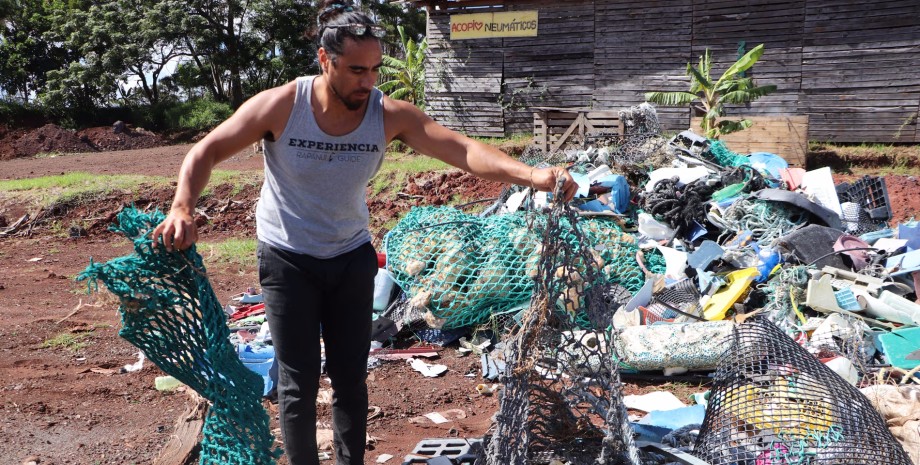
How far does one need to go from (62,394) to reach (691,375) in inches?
146

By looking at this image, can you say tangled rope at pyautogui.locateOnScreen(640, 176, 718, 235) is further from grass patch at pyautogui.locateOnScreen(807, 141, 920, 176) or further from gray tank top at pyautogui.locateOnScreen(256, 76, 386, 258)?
grass patch at pyautogui.locateOnScreen(807, 141, 920, 176)

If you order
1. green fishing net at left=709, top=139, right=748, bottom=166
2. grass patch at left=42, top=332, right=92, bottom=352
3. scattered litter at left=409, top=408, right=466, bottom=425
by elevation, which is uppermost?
green fishing net at left=709, top=139, right=748, bottom=166

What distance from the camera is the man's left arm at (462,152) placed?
2428 mm

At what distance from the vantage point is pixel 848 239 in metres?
5.71

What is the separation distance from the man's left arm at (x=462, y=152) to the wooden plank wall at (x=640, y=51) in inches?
506

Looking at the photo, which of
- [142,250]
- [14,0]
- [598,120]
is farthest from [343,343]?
[14,0]

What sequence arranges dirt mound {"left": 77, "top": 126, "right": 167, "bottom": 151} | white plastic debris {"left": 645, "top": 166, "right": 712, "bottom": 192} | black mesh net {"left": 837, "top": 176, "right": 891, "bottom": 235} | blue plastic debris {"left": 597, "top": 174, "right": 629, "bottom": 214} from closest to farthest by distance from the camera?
black mesh net {"left": 837, "top": 176, "right": 891, "bottom": 235} < blue plastic debris {"left": 597, "top": 174, "right": 629, "bottom": 214} < white plastic debris {"left": 645, "top": 166, "right": 712, "bottom": 192} < dirt mound {"left": 77, "top": 126, "right": 167, "bottom": 151}

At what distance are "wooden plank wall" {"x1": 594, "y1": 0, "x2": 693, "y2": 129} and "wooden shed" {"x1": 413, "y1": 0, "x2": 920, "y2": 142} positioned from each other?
2 cm

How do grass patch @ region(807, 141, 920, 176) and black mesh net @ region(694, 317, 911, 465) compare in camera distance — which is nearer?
black mesh net @ region(694, 317, 911, 465)

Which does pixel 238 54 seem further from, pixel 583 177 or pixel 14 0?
pixel 583 177

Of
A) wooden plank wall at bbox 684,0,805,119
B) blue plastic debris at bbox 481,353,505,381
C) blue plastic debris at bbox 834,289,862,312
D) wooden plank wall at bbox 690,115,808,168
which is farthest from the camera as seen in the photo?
wooden plank wall at bbox 684,0,805,119

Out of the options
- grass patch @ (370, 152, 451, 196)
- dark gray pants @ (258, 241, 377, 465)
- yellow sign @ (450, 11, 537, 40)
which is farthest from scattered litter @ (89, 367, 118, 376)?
yellow sign @ (450, 11, 537, 40)

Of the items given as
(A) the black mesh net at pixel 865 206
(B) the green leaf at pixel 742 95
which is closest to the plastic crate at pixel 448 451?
(A) the black mesh net at pixel 865 206

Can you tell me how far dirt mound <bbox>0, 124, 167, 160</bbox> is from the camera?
62.2 feet
